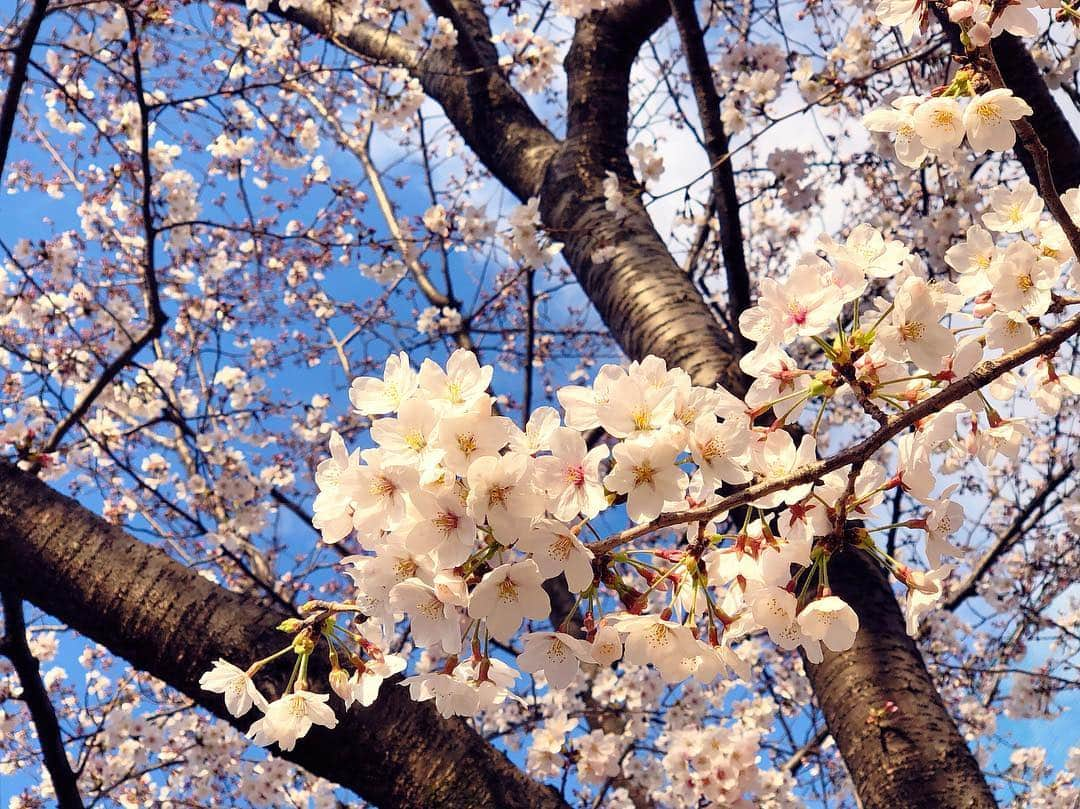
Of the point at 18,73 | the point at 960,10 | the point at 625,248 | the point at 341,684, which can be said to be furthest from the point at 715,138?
the point at 18,73

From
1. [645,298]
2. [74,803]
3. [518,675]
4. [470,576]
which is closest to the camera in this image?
[470,576]

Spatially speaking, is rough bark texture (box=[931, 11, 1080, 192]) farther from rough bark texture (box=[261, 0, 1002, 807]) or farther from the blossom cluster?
the blossom cluster

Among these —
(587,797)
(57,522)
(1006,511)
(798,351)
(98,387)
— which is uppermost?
(1006,511)

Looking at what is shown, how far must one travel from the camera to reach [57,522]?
1.86 metres

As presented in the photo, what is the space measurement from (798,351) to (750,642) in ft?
6.70

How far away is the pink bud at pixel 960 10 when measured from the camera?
102cm

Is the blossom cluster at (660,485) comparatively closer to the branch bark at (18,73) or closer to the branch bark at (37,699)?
the branch bark at (37,699)

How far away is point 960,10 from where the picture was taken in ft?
3.36

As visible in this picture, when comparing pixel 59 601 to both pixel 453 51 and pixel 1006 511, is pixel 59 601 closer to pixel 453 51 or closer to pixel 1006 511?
pixel 453 51

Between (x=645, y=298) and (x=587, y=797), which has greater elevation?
(x=645, y=298)

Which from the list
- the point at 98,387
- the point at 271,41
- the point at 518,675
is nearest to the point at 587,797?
the point at 98,387

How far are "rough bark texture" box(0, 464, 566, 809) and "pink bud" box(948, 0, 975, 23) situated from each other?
1.62 m

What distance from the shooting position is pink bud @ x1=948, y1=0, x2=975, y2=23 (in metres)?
1.02

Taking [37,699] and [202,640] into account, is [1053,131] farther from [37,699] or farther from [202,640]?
[37,699]
